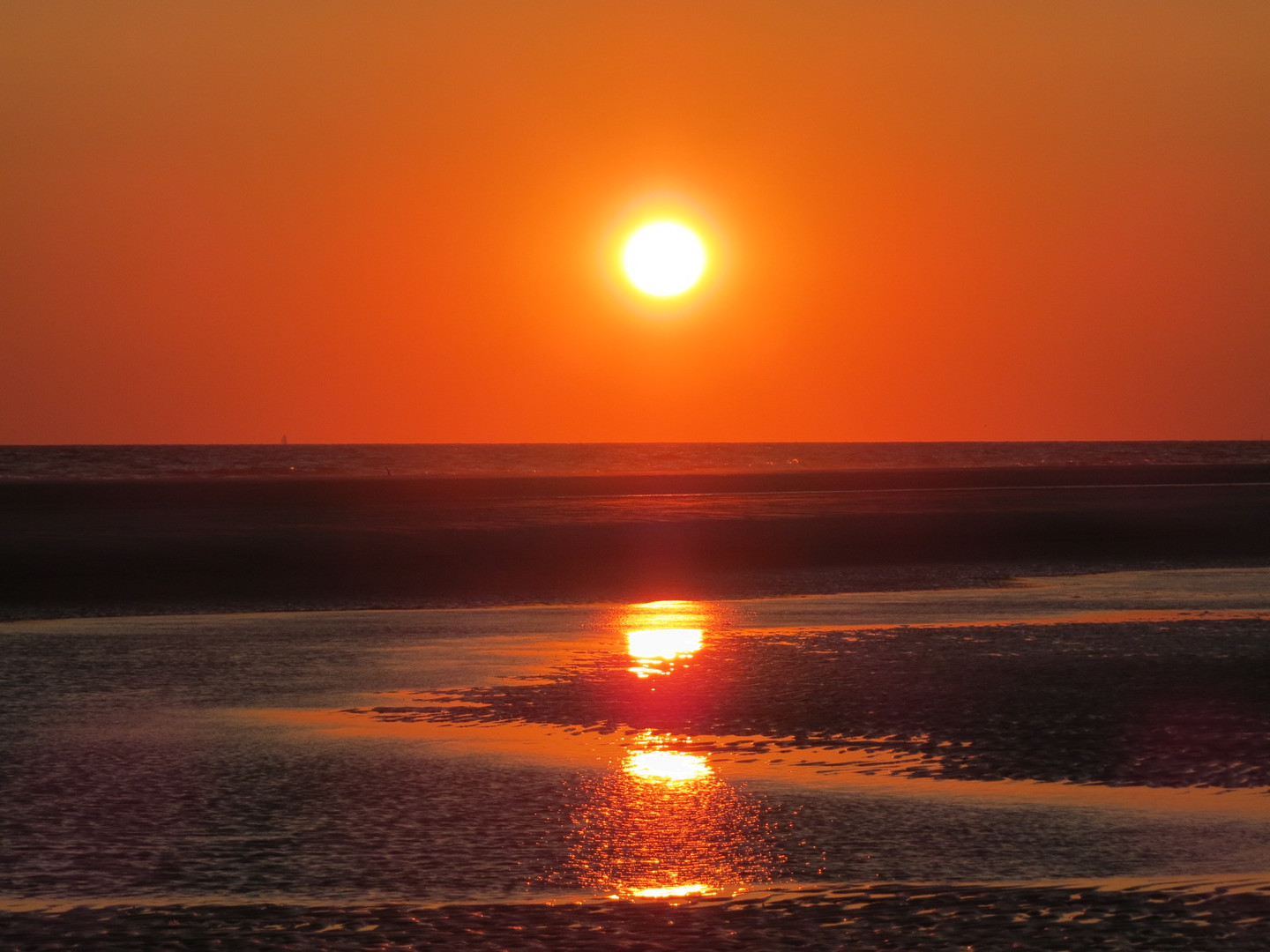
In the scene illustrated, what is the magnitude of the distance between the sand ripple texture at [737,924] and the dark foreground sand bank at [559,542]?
15837 mm

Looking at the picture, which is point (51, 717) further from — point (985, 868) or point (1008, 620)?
point (1008, 620)

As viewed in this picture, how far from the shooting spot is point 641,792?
355 inches

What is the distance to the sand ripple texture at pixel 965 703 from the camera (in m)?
10.2

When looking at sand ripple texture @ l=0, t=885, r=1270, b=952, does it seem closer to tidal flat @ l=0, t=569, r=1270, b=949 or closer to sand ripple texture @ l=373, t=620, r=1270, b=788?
tidal flat @ l=0, t=569, r=1270, b=949

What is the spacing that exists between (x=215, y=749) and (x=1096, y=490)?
4794 cm

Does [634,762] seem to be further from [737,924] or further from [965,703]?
[737,924]

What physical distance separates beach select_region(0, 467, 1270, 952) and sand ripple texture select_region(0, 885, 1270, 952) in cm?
2

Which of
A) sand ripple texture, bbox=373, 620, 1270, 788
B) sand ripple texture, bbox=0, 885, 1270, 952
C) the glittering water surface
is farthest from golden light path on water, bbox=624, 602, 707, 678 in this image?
sand ripple texture, bbox=0, 885, 1270, 952

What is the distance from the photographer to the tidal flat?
21.2 ft

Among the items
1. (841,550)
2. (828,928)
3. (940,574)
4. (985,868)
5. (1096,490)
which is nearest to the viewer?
(828,928)

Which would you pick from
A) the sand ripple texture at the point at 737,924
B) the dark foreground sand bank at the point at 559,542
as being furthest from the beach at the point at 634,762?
the dark foreground sand bank at the point at 559,542

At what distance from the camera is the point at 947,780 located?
942cm

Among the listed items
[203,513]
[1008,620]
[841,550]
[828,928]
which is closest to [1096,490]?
[841,550]

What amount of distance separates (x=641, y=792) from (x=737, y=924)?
8.86 ft
